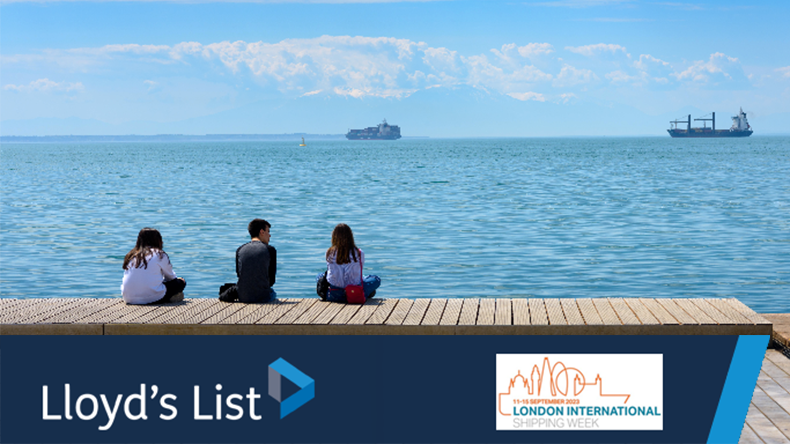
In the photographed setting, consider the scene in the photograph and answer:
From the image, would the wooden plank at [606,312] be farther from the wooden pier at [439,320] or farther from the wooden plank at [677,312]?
the wooden plank at [677,312]

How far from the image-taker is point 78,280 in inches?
718

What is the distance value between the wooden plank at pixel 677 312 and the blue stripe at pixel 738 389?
370 mm

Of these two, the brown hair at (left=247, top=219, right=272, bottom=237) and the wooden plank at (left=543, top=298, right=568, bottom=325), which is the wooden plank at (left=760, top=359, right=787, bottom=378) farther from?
the brown hair at (left=247, top=219, right=272, bottom=237)

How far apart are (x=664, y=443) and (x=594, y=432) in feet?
1.71

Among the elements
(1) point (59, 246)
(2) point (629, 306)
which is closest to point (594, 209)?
(1) point (59, 246)

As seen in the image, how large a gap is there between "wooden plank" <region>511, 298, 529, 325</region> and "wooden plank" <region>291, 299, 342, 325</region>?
1514 millimetres

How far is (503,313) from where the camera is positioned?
7086 millimetres

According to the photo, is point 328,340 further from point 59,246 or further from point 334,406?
point 59,246

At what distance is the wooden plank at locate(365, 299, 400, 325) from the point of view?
679 cm

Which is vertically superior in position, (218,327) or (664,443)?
(218,327)

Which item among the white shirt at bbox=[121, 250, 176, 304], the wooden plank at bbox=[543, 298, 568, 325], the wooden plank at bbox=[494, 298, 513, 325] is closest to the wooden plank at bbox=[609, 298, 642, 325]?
the wooden plank at bbox=[543, 298, 568, 325]

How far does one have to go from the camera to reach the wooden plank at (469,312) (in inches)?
266

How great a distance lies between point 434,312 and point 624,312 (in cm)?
147

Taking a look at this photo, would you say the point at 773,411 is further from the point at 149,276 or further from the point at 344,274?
the point at 149,276
